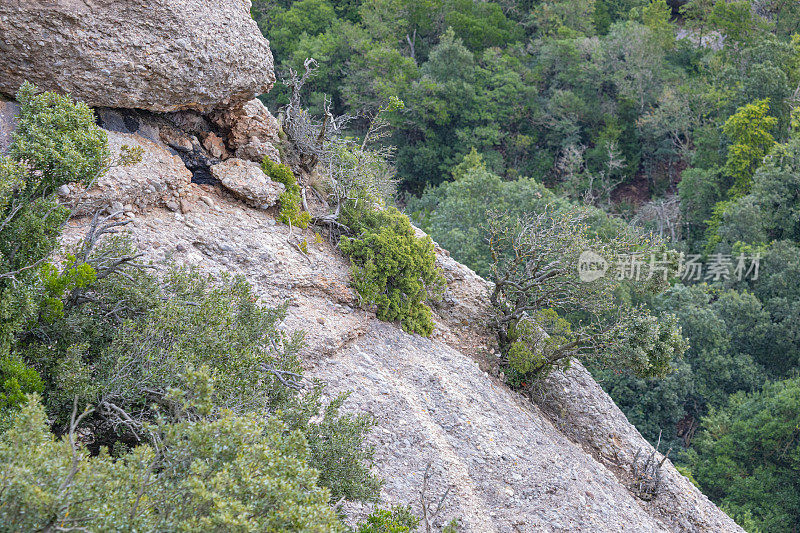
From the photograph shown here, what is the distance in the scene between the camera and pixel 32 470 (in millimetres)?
4461

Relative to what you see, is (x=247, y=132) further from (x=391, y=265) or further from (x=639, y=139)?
(x=639, y=139)

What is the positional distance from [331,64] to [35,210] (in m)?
41.5

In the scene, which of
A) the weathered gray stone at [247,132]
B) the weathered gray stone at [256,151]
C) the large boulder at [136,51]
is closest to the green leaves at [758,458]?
the weathered gray stone at [256,151]

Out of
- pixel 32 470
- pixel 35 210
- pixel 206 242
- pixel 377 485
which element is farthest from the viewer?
pixel 206 242

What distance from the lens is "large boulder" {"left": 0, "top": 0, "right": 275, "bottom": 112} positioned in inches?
380

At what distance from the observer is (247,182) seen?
42.6 feet

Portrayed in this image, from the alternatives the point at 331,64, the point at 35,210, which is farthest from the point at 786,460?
the point at 331,64

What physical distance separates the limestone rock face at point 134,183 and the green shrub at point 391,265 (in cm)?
374

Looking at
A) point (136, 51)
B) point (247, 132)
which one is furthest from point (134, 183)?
point (247, 132)

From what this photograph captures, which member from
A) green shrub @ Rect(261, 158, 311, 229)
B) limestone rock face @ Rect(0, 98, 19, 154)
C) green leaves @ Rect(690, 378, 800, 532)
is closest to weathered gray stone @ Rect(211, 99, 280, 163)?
green shrub @ Rect(261, 158, 311, 229)

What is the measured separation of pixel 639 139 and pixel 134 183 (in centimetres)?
4161

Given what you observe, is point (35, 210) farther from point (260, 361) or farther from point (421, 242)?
point (421, 242)

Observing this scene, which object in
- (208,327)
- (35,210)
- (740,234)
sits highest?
(35,210)

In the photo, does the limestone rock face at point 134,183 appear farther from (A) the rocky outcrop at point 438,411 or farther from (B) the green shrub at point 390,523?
(B) the green shrub at point 390,523
